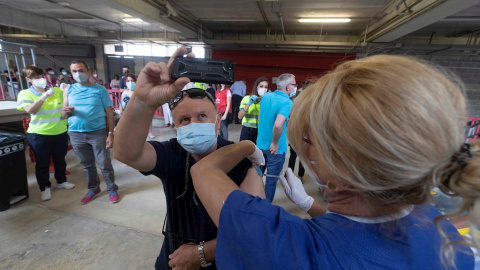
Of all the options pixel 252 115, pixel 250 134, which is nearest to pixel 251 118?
pixel 252 115

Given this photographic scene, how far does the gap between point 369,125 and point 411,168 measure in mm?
122

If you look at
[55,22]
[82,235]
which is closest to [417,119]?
[82,235]

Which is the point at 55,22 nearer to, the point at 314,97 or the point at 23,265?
the point at 23,265

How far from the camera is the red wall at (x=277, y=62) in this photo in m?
10.2

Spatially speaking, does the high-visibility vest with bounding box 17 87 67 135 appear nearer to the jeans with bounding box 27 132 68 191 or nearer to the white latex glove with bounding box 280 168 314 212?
the jeans with bounding box 27 132 68 191

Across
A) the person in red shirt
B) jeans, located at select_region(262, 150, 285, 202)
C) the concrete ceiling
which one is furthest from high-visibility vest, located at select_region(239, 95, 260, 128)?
the concrete ceiling

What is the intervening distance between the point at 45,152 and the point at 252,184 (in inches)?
124

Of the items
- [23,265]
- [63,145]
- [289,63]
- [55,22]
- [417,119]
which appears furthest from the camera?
[289,63]

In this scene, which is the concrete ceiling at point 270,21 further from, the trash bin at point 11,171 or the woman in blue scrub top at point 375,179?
the woman in blue scrub top at point 375,179

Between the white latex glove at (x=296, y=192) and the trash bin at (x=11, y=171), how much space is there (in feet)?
11.0

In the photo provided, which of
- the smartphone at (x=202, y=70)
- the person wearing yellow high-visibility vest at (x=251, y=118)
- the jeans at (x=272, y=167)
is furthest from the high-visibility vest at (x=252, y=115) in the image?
the smartphone at (x=202, y=70)

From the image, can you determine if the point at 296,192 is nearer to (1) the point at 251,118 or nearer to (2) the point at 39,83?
(1) the point at 251,118

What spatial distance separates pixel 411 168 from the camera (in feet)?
1.48

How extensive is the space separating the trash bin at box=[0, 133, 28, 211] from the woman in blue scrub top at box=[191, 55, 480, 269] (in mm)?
3468
